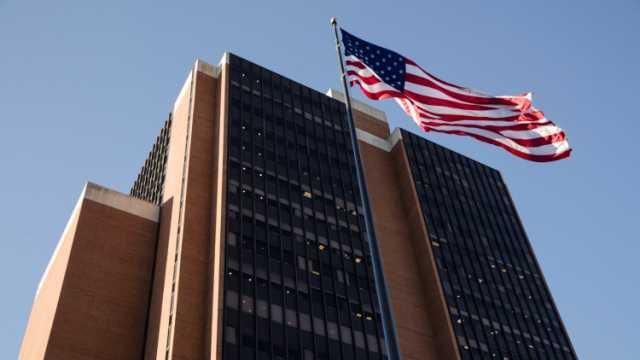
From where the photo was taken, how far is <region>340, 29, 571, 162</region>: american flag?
32750 mm

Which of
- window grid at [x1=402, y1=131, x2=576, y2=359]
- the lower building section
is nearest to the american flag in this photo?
the lower building section

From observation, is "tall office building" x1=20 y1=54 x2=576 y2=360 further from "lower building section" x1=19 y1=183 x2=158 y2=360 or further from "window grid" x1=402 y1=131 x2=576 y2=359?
"window grid" x1=402 y1=131 x2=576 y2=359

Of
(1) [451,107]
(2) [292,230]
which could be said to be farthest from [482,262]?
(1) [451,107]

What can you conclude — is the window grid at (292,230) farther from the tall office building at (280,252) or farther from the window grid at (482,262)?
the window grid at (482,262)

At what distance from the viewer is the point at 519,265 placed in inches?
3893

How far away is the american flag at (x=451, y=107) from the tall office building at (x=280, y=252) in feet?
105

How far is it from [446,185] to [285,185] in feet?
106

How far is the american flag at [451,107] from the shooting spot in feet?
107

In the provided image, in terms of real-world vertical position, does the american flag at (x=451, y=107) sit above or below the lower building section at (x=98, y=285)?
below

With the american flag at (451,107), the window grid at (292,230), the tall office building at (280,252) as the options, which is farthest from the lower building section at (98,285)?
the american flag at (451,107)

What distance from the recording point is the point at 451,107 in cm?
3366

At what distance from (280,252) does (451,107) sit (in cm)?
4007

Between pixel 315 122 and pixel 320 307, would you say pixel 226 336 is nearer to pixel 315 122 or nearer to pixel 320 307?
pixel 320 307

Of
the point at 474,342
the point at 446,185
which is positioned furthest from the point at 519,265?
the point at 474,342
